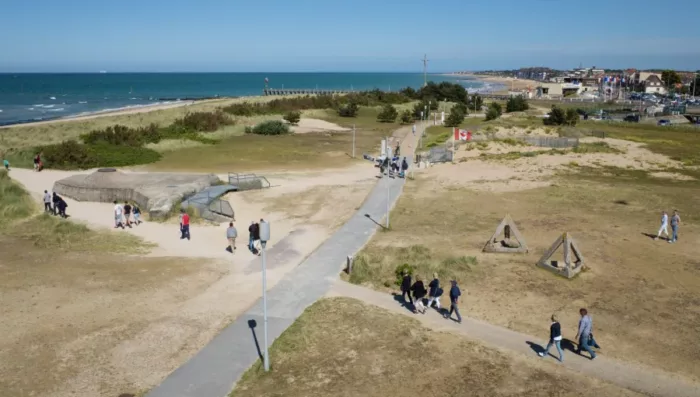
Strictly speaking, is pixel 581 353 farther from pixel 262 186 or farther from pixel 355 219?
pixel 262 186

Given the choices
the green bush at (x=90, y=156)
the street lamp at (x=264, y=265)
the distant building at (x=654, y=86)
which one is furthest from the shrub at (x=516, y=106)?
the distant building at (x=654, y=86)

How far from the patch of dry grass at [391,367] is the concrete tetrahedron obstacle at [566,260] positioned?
20.1 ft

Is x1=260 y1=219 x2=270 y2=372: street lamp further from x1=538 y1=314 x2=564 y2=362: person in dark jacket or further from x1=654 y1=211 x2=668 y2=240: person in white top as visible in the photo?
x1=654 y1=211 x2=668 y2=240: person in white top

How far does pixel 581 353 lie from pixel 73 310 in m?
13.8

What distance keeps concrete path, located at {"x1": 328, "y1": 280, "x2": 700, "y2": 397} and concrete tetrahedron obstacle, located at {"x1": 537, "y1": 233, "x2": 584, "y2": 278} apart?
4.29 m

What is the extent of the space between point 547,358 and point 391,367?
3786 millimetres

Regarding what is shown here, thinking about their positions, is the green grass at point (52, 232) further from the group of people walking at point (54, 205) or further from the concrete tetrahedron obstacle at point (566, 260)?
the concrete tetrahedron obstacle at point (566, 260)

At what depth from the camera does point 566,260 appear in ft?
59.2

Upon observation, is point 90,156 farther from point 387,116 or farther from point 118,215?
point 387,116

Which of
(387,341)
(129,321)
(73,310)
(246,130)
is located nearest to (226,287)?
(129,321)

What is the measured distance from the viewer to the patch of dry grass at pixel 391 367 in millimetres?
11625

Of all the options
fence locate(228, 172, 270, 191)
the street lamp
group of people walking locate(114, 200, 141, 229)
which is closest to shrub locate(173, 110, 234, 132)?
fence locate(228, 172, 270, 191)

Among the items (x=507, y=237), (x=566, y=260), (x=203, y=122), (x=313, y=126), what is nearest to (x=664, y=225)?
(x=507, y=237)

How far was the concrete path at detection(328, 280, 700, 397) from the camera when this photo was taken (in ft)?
39.1
